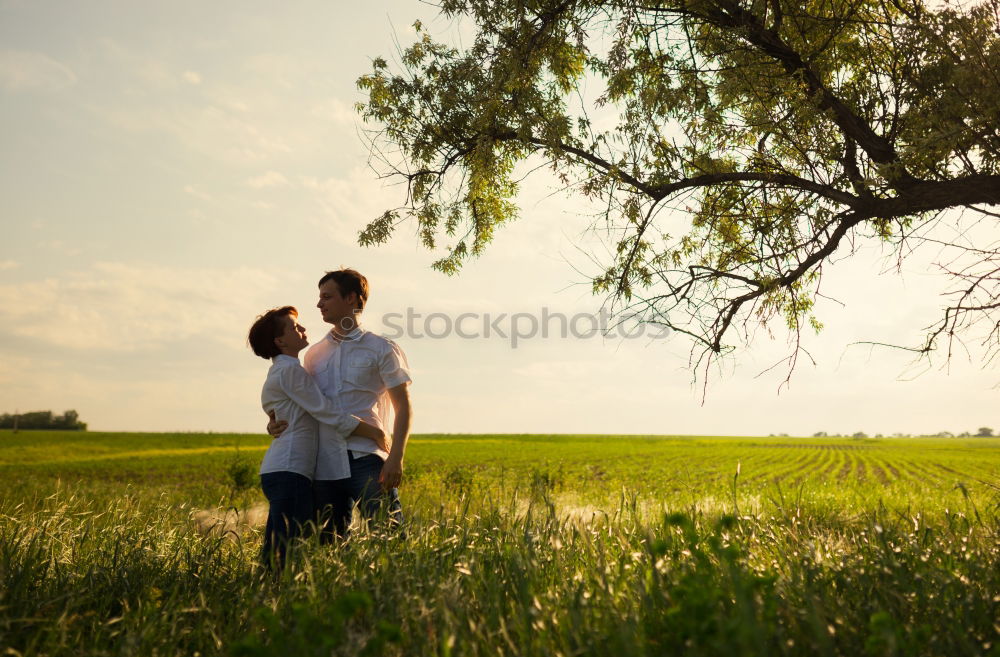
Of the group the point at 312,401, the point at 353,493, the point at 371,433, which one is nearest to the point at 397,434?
the point at 371,433

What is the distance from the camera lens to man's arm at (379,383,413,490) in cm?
433

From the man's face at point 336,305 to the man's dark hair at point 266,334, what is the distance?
0.96 ft

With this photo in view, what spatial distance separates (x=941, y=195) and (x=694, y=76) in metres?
2.75

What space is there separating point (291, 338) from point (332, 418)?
27.1 inches

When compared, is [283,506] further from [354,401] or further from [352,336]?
[352,336]

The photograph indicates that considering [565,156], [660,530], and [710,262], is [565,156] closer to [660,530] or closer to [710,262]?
[710,262]

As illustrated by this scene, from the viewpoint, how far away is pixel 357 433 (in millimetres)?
4383

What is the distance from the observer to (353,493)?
172 inches

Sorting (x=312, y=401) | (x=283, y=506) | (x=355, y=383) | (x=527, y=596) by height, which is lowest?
(x=527, y=596)

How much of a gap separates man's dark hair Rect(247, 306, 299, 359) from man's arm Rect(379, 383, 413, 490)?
896 mm

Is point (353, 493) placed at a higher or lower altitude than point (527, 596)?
higher

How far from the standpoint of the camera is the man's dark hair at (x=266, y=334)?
14.8 ft

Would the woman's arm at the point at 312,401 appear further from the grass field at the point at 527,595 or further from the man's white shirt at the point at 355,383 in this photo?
the grass field at the point at 527,595

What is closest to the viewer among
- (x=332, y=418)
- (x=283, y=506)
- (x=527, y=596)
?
(x=527, y=596)
